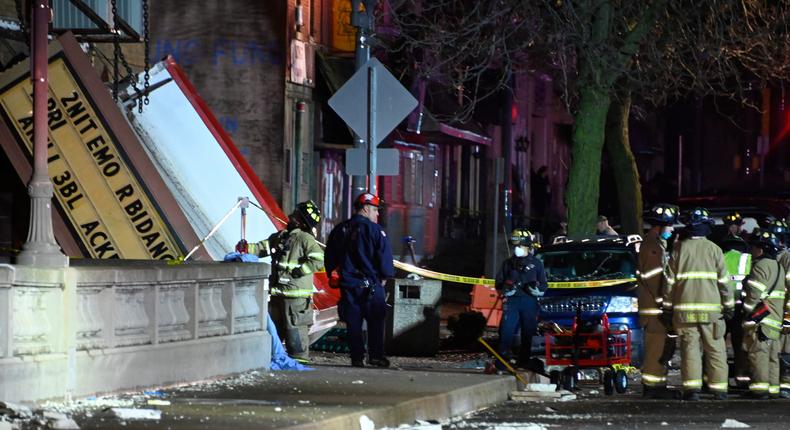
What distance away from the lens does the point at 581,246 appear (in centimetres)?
2003

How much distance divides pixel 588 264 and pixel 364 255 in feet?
14.7

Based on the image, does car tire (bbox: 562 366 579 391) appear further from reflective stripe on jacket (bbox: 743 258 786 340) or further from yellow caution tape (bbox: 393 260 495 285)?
yellow caution tape (bbox: 393 260 495 285)

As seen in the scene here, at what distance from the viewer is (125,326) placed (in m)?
13.1

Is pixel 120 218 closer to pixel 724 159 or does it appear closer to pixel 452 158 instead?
pixel 452 158

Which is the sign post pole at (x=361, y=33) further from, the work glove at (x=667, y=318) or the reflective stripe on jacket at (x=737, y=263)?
the reflective stripe on jacket at (x=737, y=263)

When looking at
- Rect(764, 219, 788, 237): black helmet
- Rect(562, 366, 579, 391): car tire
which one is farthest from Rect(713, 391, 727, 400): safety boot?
Rect(764, 219, 788, 237): black helmet

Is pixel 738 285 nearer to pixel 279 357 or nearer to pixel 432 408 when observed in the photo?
pixel 279 357

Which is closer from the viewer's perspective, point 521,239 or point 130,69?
point 521,239

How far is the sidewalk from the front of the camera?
37.1ft

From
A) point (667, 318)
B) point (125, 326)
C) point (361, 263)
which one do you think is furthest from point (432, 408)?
point (667, 318)

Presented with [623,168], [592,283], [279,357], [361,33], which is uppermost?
[361,33]

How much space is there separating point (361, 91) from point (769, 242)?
424 centimetres

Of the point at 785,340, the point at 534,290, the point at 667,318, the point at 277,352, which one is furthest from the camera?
the point at 534,290

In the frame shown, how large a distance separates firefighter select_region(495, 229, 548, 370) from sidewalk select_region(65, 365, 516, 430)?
3.89 ft
